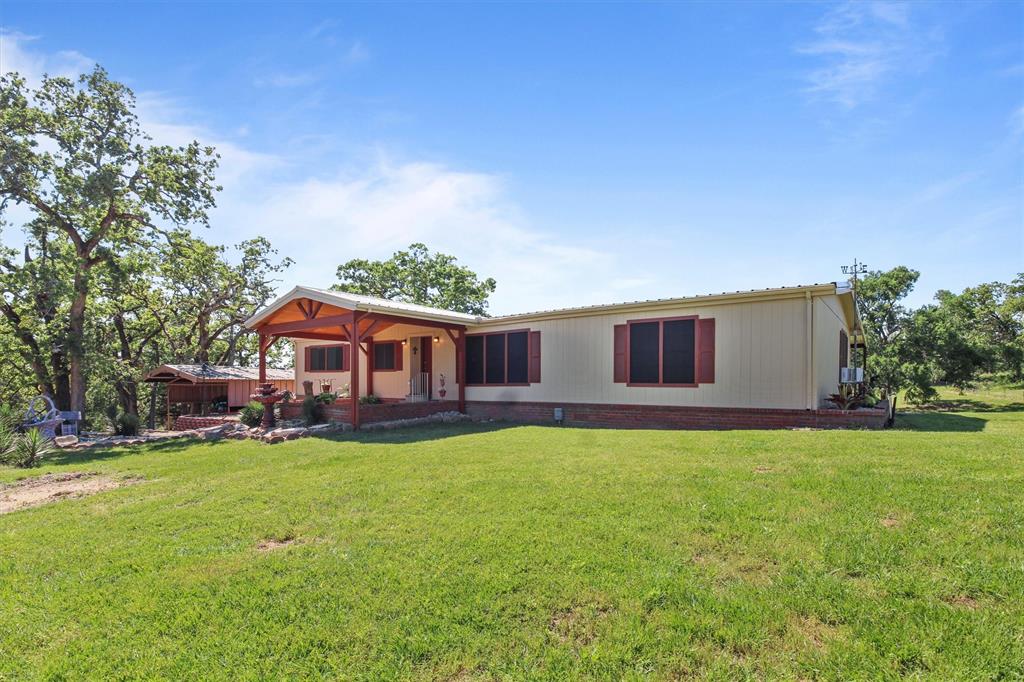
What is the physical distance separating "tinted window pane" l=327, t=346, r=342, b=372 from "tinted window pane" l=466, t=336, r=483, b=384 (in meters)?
5.51

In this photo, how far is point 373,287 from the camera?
2945 centimetres

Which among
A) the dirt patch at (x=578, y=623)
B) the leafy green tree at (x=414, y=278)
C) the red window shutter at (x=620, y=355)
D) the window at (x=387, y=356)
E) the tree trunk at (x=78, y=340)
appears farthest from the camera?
the leafy green tree at (x=414, y=278)

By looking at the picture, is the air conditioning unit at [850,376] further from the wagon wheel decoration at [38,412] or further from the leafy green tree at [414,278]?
the leafy green tree at [414,278]

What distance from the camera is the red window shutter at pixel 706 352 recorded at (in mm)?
10445

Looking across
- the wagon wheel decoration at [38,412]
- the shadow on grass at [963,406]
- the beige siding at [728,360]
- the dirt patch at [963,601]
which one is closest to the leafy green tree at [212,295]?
the wagon wheel decoration at [38,412]

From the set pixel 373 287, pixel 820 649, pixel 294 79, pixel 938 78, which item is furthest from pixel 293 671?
pixel 373 287

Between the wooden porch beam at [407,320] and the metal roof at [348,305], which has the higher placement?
the metal roof at [348,305]

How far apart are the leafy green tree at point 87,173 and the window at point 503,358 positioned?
481 inches

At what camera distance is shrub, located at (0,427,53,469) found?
862 centimetres

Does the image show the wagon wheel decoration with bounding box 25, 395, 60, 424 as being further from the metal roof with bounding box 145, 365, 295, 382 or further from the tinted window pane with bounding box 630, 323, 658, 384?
the tinted window pane with bounding box 630, 323, 658, 384

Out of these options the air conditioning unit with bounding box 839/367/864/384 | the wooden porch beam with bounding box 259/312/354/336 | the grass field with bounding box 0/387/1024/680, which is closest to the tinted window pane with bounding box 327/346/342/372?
the wooden porch beam with bounding box 259/312/354/336

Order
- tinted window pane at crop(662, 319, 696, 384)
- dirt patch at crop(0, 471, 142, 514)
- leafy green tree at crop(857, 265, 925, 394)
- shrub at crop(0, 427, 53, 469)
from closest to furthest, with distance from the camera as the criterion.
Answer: dirt patch at crop(0, 471, 142, 514) < shrub at crop(0, 427, 53, 469) < tinted window pane at crop(662, 319, 696, 384) < leafy green tree at crop(857, 265, 925, 394)

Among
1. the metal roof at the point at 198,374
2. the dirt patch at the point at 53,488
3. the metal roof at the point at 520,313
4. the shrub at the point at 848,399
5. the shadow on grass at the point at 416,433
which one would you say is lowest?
the dirt patch at the point at 53,488

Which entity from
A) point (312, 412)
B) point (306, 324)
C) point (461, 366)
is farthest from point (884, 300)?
point (312, 412)
